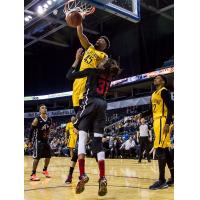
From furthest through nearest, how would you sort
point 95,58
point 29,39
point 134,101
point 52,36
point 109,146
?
point 52,36, point 134,101, point 29,39, point 109,146, point 95,58

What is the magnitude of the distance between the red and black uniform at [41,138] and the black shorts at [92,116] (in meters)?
2.65

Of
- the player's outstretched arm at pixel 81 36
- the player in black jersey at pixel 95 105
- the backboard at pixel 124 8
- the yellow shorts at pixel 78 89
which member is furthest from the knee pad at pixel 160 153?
the backboard at pixel 124 8

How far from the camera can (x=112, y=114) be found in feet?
68.0

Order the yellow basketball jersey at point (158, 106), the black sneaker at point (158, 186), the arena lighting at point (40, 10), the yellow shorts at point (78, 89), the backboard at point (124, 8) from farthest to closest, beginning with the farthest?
1. the arena lighting at point (40, 10)
2. the backboard at point (124, 8)
3. the yellow shorts at point (78, 89)
4. the yellow basketball jersey at point (158, 106)
5. the black sneaker at point (158, 186)

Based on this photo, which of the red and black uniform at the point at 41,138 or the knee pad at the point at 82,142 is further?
the red and black uniform at the point at 41,138

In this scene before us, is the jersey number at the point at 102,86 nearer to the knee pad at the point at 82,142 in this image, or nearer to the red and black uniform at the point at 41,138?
the knee pad at the point at 82,142

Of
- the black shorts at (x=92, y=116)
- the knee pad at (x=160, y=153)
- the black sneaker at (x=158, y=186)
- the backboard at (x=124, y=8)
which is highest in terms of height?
the backboard at (x=124, y=8)

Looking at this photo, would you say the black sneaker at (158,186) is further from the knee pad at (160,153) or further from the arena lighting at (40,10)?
the arena lighting at (40,10)

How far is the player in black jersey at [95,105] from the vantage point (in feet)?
12.9

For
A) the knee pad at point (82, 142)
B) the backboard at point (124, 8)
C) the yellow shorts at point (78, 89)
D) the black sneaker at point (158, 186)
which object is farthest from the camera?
the backboard at point (124, 8)

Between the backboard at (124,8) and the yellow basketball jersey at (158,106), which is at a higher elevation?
the backboard at (124,8)
